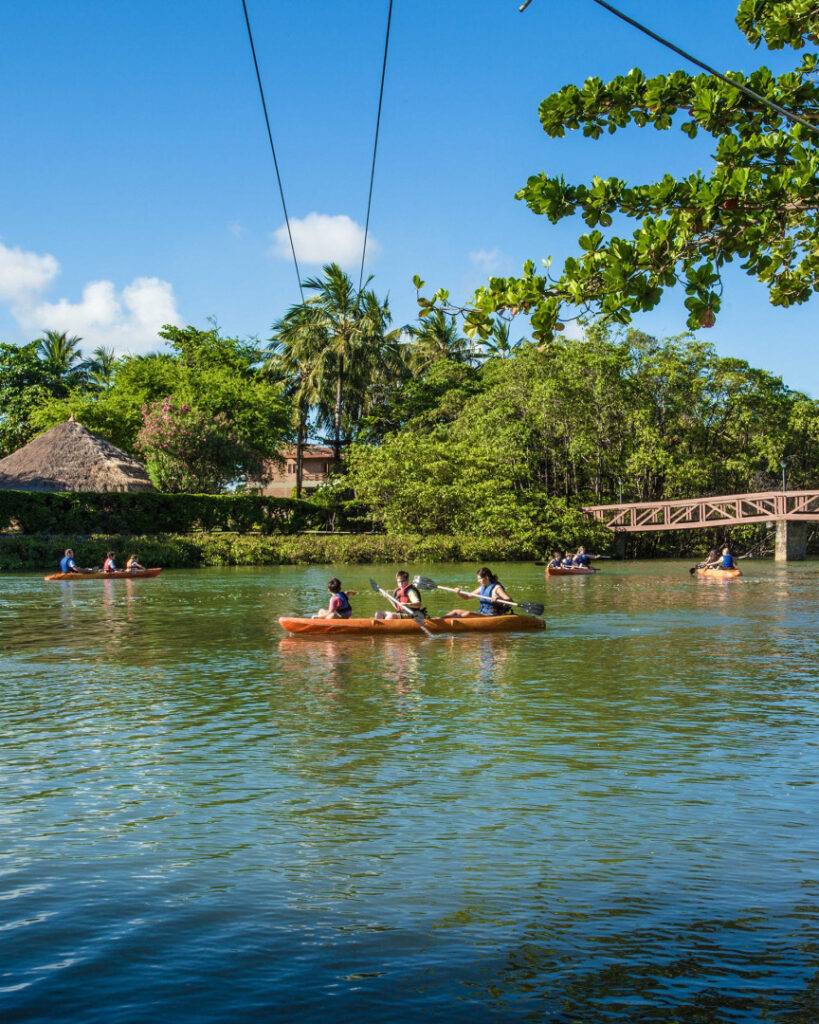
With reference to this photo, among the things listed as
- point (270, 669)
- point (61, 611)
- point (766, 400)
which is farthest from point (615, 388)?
point (270, 669)

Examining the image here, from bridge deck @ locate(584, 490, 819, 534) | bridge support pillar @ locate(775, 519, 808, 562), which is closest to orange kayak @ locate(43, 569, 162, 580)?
bridge deck @ locate(584, 490, 819, 534)

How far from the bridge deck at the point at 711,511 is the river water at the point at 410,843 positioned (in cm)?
3389

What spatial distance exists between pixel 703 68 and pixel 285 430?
→ 60.1m

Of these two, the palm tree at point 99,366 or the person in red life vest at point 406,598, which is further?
the palm tree at point 99,366

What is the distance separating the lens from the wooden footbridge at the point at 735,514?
46969 millimetres

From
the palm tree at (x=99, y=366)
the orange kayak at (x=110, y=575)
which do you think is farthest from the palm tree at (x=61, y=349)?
the orange kayak at (x=110, y=575)

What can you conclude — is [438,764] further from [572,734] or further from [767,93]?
[767,93]

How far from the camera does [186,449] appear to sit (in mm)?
52469

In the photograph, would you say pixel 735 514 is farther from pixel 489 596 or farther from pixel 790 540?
pixel 489 596

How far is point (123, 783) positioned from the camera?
27.9 feet

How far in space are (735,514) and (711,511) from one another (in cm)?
A: 158

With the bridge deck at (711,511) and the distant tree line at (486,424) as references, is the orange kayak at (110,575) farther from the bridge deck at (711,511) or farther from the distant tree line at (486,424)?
the bridge deck at (711,511)

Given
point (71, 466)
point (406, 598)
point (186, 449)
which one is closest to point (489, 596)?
Answer: point (406, 598)

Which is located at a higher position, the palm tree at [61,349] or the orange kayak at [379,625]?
the palm tree at [61,349]
